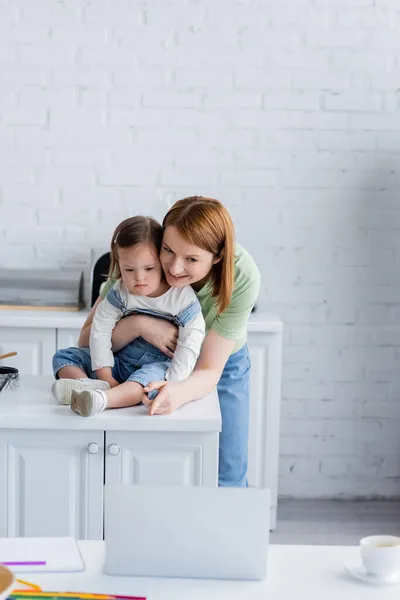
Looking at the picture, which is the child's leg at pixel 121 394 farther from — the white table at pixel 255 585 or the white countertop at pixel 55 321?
the white countertop at pixel 55 321

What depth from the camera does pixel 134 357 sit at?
8.15 feet

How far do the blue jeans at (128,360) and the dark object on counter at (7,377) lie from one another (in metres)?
0.11

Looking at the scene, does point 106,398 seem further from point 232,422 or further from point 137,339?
point 232,422

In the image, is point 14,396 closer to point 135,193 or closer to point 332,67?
point 135,193

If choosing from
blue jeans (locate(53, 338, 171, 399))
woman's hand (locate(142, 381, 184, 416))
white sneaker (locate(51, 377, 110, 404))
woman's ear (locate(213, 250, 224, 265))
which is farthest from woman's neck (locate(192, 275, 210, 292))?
white sneaker (locate(51, 377, 110, 404))

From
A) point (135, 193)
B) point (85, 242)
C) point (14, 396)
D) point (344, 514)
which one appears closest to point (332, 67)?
point (135, 193)

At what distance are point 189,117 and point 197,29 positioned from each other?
1.19 feet

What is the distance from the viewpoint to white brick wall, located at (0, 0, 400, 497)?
3.72m

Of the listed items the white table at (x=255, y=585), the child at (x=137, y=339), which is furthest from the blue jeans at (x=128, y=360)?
the white table at (x=255, y=585)

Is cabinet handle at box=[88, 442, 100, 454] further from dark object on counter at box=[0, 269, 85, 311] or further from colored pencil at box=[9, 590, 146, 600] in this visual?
dark object on counter at box=[0, 269, 85, 311]

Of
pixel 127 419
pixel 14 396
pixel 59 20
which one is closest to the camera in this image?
pixel 127 419

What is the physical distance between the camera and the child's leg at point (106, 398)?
2.19m

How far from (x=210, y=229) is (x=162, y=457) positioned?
1.95 ft

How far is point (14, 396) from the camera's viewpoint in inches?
94.4
